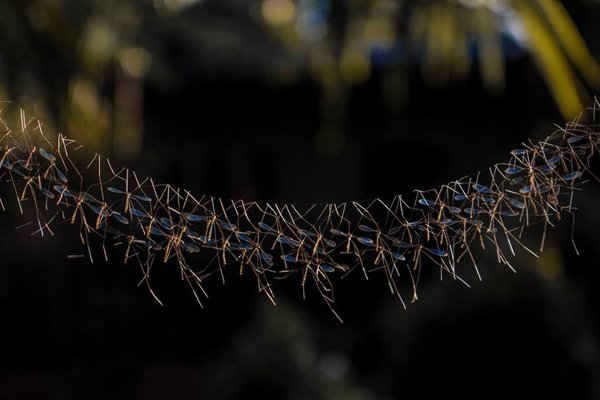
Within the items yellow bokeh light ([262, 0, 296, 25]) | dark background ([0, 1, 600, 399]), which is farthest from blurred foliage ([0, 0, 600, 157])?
dark background ([0, 1, 600, 399])


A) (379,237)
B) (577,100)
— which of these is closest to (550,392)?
(577,100)

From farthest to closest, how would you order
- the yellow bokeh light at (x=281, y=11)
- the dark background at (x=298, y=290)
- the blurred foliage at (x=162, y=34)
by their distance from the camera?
the dark background at (x=298, y=290)
the yellow bokeh light at (x=281, y=11)
the blurred foliage at (x=162, y=34)

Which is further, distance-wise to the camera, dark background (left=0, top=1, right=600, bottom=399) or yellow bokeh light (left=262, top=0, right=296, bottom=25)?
dark background (left=0, top=1, right=600, bottom=399)

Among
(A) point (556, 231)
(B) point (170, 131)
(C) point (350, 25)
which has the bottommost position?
(B) point (170, 131)

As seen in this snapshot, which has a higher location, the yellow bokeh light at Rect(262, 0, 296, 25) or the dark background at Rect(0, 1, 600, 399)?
the yellow bokeh light at Rect(262, 0, 296, 25)

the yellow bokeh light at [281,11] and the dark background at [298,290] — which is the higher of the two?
the yellow bokeh light at [281,11]

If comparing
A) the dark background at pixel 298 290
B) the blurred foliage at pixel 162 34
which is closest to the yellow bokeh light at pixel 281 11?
the blurred foliage at pixel 162 34

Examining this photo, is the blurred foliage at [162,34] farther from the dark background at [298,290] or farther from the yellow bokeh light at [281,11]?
the dark background at [298,290]

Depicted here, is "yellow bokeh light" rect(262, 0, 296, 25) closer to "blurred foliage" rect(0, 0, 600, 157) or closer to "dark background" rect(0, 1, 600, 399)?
"blurred foliage" rect(0, 0, 600, 157)

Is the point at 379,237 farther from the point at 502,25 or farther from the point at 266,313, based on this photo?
the point at 266,313
